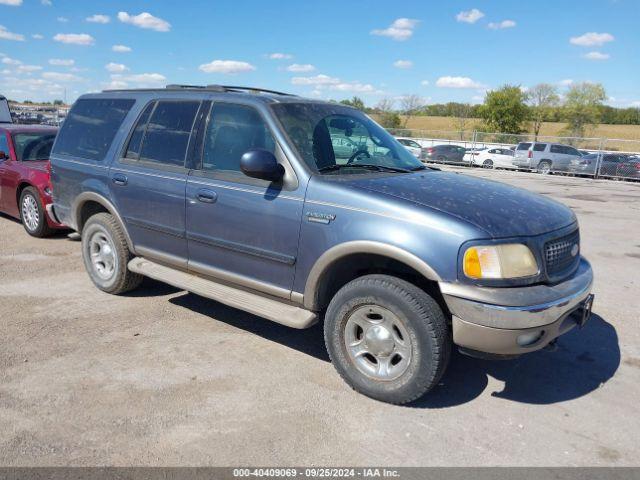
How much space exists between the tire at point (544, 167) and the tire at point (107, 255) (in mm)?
24642

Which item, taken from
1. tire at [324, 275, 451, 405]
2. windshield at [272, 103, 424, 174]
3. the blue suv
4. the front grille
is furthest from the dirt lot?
windshield at [272, 103, 424, 174]

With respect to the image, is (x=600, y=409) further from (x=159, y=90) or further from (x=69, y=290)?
(x=69, y=290)

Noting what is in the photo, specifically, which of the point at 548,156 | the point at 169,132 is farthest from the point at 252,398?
the point at 548,156

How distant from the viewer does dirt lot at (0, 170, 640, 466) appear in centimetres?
298

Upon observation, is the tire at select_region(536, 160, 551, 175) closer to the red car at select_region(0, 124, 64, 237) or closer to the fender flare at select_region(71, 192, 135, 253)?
the red car at select_region(0, 124, 64, 237)

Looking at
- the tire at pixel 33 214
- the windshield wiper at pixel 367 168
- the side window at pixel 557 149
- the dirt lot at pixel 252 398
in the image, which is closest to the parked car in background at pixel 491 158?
the side window at pixel 557 149

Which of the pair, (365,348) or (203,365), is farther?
(203,365)

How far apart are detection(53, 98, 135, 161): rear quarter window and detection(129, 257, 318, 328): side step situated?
122cm

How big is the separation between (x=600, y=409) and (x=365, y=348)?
5.22 feet

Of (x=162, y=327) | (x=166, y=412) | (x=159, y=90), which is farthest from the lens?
(x=159, y=90)

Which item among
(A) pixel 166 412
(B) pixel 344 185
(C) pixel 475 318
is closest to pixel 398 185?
(B) pixel 344 185

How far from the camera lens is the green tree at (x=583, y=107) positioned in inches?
2228

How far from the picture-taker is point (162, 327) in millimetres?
4668

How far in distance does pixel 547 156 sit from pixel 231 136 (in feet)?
82.7
